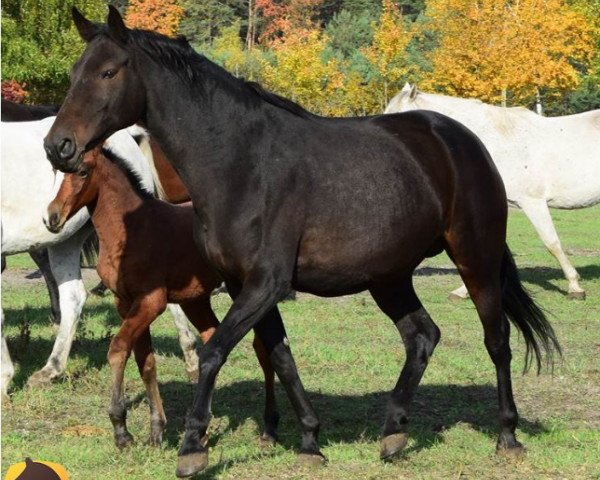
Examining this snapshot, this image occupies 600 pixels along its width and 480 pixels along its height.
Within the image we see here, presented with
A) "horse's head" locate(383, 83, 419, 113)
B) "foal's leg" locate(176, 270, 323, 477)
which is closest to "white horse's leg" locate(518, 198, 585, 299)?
"horse's head" locate(383, 83, 419, 113)

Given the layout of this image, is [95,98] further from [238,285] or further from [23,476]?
[23,476]

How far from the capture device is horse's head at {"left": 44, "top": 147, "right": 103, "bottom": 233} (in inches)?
234

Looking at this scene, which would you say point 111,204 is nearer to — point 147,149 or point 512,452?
point 512,452

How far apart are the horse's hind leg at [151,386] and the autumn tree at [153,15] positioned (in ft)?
153

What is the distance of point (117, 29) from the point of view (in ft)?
16.0

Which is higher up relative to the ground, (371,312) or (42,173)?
(42,173)

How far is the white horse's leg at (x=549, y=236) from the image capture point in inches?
487

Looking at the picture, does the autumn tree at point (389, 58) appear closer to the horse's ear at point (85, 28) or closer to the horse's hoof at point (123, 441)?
the horse's hoof at point (123, 441)

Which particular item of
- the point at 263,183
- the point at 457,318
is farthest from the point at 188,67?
the point at 457,318

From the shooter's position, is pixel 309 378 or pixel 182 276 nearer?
pixel 182 276

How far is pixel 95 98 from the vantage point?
15.9ft

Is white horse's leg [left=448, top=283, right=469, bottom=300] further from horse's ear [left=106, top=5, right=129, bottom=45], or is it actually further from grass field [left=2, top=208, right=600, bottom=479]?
horse's ear [left=106, top=5, right=129, bottom=45]

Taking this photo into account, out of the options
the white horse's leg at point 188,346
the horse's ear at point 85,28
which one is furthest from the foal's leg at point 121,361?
the white horse's leg at point 188,346

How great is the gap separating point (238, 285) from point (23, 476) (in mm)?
2150
